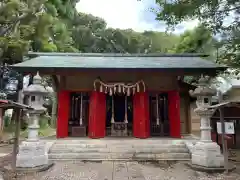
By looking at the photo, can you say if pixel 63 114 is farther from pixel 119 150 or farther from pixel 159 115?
pixel 159 115

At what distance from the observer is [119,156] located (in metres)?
7.23

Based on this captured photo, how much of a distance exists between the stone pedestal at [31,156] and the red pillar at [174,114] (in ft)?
18.5

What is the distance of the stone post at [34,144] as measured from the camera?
624 centimetres

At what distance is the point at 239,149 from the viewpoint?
9.23m

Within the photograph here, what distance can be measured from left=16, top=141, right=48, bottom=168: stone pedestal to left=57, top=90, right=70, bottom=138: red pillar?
2.77m

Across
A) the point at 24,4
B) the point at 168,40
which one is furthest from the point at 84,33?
the point at 24,4

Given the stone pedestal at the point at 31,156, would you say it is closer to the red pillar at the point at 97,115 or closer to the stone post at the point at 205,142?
the red pillar at the point at 97,115

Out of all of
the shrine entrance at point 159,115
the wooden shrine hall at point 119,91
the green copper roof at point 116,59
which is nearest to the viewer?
the wooden shrine hall at point 119,91

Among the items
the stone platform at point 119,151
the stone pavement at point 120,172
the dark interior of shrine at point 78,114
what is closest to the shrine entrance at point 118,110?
the dark interior of shrine at point 78,114

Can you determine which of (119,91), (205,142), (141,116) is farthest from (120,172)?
(119,91)

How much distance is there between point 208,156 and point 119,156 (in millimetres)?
2862

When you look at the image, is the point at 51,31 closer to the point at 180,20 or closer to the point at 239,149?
the point at 180,20

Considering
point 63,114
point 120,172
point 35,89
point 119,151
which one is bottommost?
point 120,172

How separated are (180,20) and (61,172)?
6255mm
